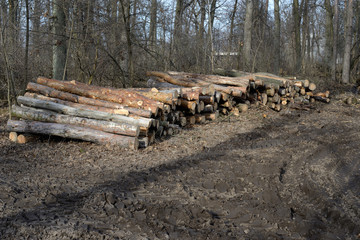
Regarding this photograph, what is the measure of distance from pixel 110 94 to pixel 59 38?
4.69 metres

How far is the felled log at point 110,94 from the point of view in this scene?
7.53 metres

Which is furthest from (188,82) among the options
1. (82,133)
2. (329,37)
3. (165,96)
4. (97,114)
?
(329,37)

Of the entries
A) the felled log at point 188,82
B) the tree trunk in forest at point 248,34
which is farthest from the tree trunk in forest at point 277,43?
the felled log at point 188,82

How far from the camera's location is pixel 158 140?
7.65 meters

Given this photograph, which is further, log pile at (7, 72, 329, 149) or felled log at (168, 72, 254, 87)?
felled log at (168, 72, 254, 87)

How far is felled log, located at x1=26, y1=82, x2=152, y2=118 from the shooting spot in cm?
727

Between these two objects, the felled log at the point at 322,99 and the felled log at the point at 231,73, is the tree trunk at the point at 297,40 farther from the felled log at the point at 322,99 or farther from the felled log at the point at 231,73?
the felled log at the point at 231,73

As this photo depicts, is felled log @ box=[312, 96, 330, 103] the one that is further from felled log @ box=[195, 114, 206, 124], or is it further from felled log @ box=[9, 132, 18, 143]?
felled log @ box=[9, 132, 18, 143]

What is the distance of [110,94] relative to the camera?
26.1ft

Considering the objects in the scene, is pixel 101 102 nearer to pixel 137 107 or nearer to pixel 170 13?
pixel 137 107

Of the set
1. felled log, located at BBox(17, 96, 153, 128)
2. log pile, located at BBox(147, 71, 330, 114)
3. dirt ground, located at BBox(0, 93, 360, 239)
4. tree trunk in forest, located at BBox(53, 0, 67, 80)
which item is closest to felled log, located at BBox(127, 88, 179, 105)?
dirt ground, located at BBox(0, 93, 360, 239)

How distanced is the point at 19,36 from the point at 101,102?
6.72 meters

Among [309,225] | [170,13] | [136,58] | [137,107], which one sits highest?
[170,13]

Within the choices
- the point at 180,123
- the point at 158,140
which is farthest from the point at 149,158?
the point at 180,123
